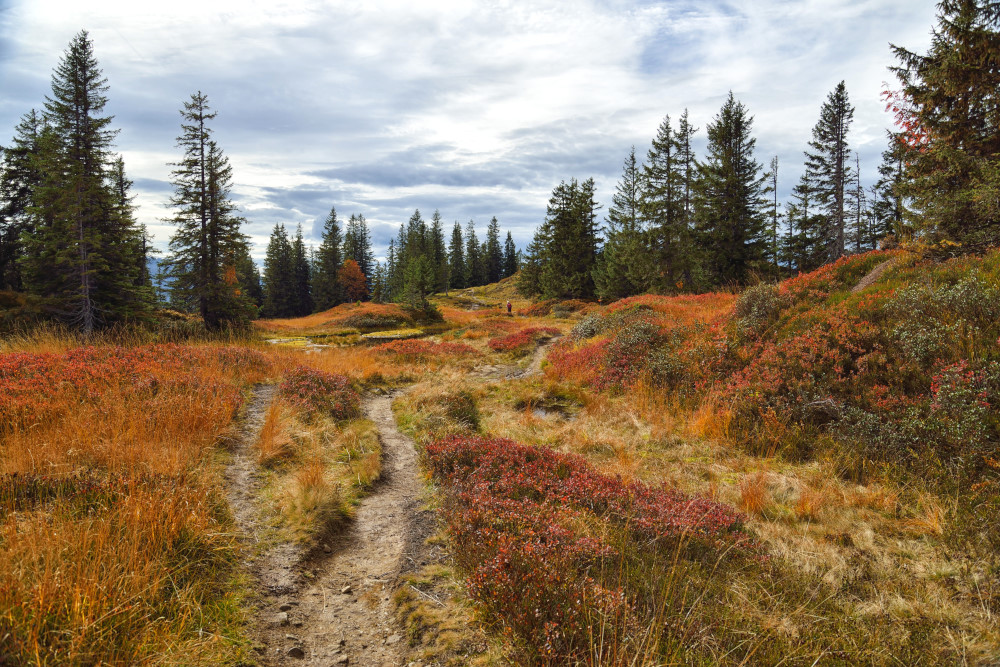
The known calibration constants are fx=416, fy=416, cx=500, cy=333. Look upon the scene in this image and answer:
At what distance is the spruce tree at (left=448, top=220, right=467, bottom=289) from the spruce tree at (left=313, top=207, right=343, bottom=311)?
30.3m

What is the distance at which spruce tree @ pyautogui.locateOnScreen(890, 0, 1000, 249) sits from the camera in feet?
35.9

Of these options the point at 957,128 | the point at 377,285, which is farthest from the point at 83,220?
the point at 377,285

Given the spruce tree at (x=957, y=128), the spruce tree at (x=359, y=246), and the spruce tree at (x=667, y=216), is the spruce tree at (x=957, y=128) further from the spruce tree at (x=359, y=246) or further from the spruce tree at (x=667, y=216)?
the spruce tree at (x=359, y=246)

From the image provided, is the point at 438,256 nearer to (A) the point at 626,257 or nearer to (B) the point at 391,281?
(B) the point at 391,281

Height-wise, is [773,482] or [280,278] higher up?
[280,278]

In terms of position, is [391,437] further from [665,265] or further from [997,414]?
[665,265]

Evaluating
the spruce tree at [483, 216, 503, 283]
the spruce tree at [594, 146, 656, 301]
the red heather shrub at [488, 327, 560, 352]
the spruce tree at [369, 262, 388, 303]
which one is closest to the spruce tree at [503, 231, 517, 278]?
the spruce tree at [483, 216, 503, 283]

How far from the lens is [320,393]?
10.4 meters

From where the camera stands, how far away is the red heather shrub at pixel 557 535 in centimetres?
297

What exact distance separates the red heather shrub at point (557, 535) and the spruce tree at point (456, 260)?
317 ft

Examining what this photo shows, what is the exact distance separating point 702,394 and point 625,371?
2476mm

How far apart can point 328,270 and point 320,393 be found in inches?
2835

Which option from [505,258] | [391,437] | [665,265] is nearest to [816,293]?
[391,437]

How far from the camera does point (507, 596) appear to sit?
10.6 feet
